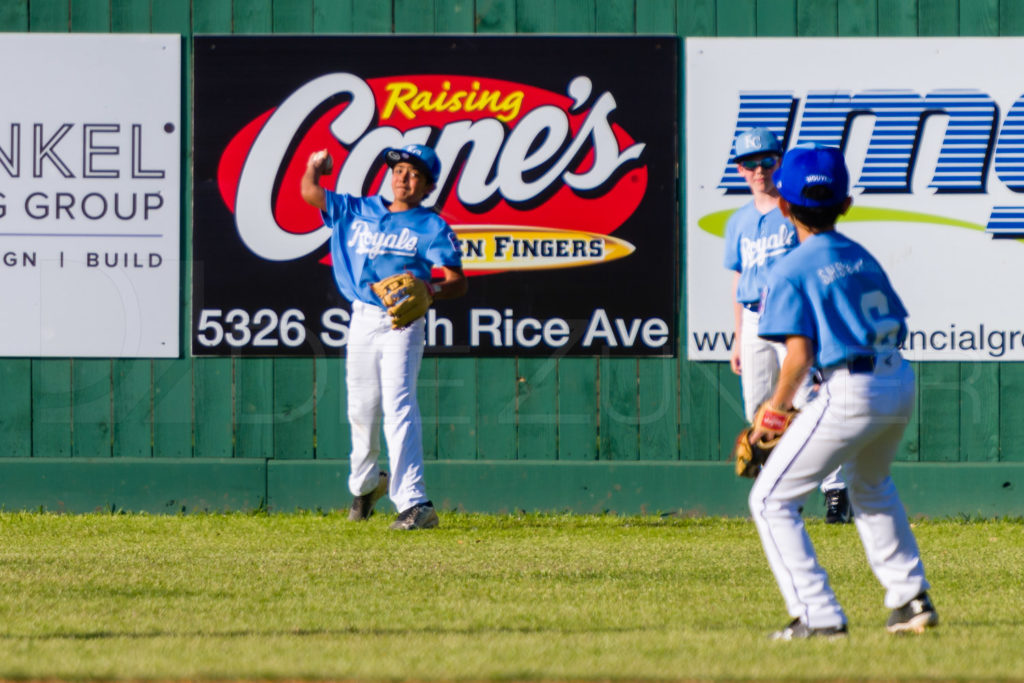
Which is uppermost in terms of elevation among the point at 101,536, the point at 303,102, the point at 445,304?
the point at 303,102

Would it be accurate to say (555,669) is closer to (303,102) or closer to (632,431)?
(632,431)

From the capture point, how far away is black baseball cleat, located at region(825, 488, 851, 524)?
8297 mm

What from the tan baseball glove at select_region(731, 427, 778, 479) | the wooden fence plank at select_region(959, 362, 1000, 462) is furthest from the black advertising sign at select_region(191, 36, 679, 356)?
the tan baseball glove at select_region(731, 427, 778, 479)

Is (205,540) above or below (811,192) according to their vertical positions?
below

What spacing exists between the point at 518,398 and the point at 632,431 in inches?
29.0

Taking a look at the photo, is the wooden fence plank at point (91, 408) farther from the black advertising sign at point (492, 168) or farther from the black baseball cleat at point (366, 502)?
the black baseball cleat at point (366, 502)

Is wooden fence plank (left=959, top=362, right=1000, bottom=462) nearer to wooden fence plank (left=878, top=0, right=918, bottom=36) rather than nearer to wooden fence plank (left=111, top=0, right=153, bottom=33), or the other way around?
wooden fence plank (left=878, top=0, right=918, bottom=36)

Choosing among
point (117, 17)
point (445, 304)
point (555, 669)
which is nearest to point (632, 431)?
point (445, 304)

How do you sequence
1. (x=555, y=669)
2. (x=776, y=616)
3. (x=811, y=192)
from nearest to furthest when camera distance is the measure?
1. (x=555, y=669)
2. (x=811, y=192)
3. (x=776, y=616)

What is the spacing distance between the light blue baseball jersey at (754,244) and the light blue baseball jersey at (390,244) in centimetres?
156

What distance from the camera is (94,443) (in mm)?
8945

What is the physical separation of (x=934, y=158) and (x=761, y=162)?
58.1 inches

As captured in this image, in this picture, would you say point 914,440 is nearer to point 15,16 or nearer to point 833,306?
point 833,306

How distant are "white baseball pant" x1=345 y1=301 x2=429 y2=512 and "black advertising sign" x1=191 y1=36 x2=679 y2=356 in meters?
0.91
